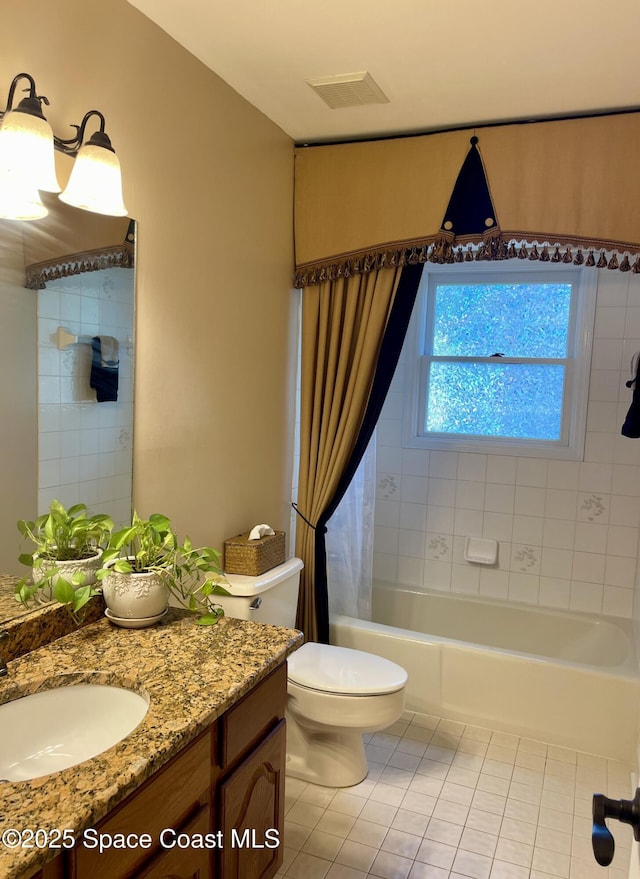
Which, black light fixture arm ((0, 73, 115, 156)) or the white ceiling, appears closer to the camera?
black light fixture arm ((0, 73, 115, 156))

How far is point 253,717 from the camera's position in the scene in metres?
1.55

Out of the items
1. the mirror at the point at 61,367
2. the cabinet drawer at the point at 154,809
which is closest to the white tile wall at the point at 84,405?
the mirror at the point at 61,367

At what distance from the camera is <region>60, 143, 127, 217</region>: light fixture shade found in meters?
1.57

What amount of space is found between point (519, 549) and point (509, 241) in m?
1.60

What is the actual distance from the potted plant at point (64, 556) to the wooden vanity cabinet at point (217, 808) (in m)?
0.48

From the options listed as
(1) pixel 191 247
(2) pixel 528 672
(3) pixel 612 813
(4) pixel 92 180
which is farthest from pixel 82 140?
(2) pixel 528 672

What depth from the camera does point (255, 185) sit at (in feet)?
8.39

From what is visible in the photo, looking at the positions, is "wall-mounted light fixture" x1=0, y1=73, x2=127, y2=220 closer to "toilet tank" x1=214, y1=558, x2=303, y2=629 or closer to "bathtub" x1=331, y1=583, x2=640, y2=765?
"toilet tank" x1=214, y1=558, x2=303, y2=629

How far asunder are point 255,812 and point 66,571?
2.47 ft

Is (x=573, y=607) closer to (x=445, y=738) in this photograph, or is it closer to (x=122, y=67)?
(x=445, y=738)

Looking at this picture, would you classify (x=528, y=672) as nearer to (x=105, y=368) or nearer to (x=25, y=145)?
(x=105, y=368)

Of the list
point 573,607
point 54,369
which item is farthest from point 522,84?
point 573,607

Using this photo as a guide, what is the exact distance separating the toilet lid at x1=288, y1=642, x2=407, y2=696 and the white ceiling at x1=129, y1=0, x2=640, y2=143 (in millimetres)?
2042

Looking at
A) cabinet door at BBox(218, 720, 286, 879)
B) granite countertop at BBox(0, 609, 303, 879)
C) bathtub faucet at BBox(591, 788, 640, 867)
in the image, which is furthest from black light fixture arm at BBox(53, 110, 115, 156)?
bathtub faucet at BBox(591, 788, 640, 867)
